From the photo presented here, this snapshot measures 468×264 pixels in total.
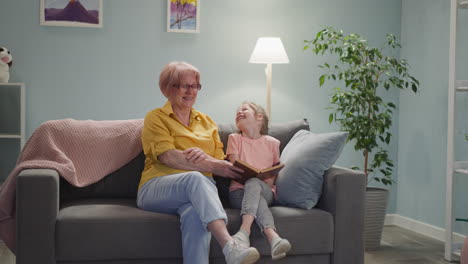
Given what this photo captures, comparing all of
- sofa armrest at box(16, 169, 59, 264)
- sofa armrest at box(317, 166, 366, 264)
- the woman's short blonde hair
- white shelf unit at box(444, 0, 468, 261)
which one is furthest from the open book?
white shelf unit at box(444, 0, 468, 261)

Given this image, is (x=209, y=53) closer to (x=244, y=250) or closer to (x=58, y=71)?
(x=58, y=71)

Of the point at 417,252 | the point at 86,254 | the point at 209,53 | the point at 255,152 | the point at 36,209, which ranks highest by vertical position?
the point at 209,53

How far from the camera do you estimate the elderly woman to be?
2.47m

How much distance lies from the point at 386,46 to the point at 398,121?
2.12 ft

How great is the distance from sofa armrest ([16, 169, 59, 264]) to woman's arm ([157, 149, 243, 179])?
587 mm

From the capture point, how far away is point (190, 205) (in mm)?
2586

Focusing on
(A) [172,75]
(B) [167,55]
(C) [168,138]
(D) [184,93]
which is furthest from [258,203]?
(B) [167,55]

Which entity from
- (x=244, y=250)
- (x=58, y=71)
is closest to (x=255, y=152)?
(x=244, y=250)

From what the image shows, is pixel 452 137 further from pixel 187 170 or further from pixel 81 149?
pixel 81 149

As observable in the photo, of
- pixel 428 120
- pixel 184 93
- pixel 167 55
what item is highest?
pixel 167 55

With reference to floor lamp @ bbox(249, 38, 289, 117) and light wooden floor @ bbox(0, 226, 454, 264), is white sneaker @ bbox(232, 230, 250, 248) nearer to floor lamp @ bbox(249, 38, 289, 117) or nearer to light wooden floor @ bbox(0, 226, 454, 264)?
light wooden floor @ bbox(0, 226, 454, 264)

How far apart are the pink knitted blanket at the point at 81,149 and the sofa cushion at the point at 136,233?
0.84 ft

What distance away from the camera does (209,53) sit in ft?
14.6

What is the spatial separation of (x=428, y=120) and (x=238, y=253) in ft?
8.51
